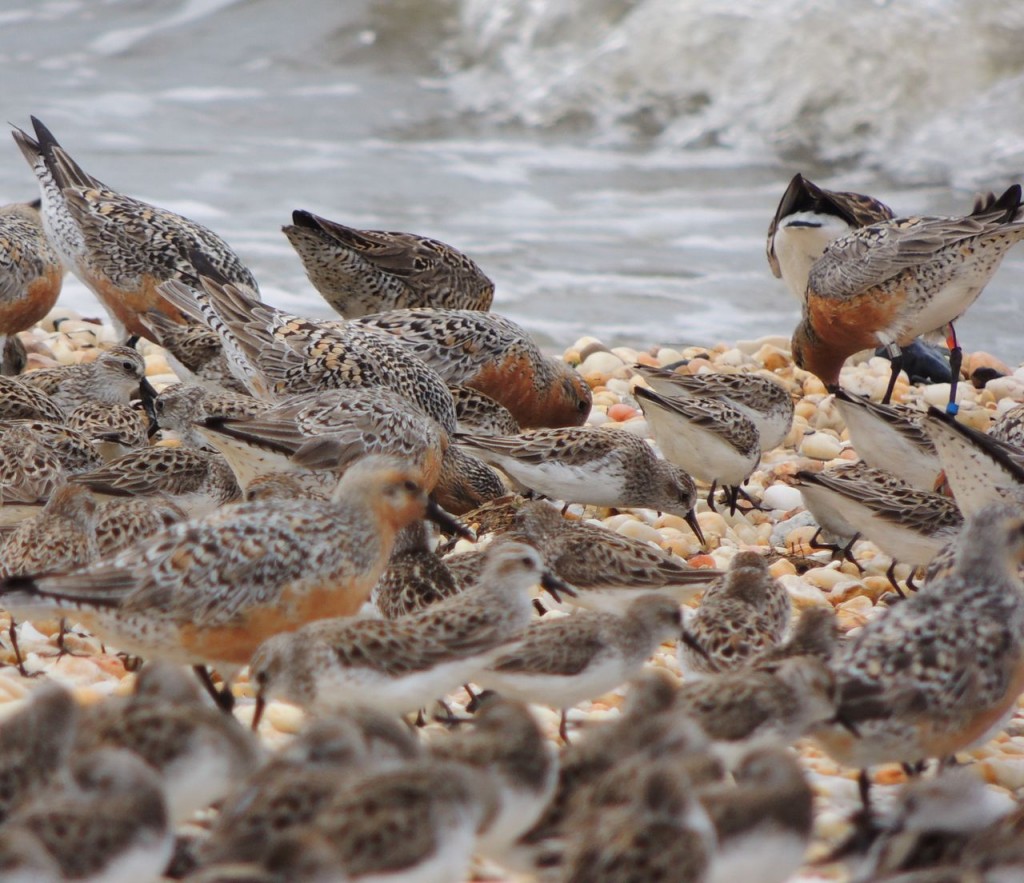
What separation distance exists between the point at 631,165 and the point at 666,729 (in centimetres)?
1615

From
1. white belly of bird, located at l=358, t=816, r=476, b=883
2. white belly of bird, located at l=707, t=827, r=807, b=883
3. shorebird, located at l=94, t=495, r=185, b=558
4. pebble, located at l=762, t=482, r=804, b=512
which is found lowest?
pebble, located at l=762, t=482, r=804, b=512

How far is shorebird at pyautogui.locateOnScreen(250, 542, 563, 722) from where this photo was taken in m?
5.27

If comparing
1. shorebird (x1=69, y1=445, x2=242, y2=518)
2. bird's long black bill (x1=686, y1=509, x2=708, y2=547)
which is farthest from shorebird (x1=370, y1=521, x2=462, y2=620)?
bird's long black bill (x1=686, y1=509, x2=708, y2=547)

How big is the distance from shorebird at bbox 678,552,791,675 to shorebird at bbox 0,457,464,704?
1336 millimetres

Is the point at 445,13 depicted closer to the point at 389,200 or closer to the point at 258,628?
the point at 389,200

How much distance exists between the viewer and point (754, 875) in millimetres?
4281

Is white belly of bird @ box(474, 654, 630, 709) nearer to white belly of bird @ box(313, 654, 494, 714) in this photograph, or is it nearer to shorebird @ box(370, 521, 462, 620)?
white belly of bird @ box(313, 654, 494, 714)

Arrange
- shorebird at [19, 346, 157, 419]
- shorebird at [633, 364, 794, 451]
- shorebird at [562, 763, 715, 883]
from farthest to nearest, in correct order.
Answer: shorebird at [19, 346, 157, 419], shorebird at [633, 364, 794, 451], shorebird at [562, 763, 715, 883]

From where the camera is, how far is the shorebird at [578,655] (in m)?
5.62

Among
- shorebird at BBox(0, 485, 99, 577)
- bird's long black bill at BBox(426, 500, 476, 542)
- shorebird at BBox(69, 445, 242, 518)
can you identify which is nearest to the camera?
shorebird at BBox(0, 485, 99, 577)

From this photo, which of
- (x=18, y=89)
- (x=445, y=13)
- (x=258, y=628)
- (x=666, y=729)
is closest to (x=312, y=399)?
(x=258, y=628)

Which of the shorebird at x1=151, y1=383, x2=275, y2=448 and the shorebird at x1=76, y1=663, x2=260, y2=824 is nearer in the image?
the shorebird at x1=76, y1=663, x2=260, y2=824

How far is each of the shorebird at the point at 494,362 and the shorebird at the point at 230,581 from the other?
162 inches

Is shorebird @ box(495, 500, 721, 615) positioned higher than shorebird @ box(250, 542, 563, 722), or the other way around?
shorebird @ box(250, 542, 563, 722)
